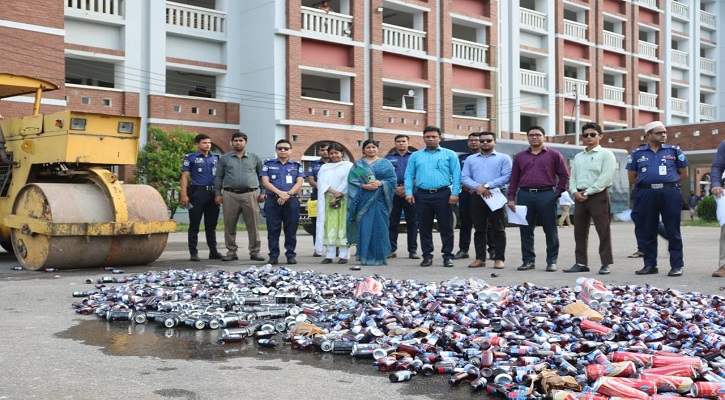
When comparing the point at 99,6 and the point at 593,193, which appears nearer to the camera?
the point at 593,193

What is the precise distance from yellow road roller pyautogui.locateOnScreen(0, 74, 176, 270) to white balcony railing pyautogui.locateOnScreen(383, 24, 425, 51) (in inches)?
927

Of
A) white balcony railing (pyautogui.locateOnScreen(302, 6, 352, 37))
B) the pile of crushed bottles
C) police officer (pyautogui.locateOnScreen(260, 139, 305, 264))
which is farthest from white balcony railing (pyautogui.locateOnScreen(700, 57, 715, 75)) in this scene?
the pile of crushed bottles

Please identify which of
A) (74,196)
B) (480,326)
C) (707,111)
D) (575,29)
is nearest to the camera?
(480,326)

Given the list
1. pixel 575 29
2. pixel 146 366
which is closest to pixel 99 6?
pixel 146 366

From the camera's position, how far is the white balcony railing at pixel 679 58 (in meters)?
50.2

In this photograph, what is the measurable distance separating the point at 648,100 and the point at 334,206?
41.9 metres

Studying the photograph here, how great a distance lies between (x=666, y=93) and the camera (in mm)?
49500

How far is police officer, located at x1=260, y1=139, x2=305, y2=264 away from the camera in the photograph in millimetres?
11289

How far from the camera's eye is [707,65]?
2105 inches

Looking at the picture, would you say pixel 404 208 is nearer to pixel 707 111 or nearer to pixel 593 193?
pixel 593 193

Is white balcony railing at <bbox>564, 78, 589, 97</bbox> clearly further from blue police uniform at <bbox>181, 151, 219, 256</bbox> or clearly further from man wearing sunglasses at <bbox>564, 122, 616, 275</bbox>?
blue police uniform at <bbox>181, 151, 219, 256</bbox>

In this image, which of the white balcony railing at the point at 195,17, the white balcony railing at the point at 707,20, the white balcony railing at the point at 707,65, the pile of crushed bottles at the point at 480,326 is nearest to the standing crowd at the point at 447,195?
the pile of crushed bottles at the point at 480,326

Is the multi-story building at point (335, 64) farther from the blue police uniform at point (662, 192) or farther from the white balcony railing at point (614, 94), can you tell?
the blue police uniform at point (662, 192)

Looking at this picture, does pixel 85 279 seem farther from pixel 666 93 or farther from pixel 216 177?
pixel 666 93
